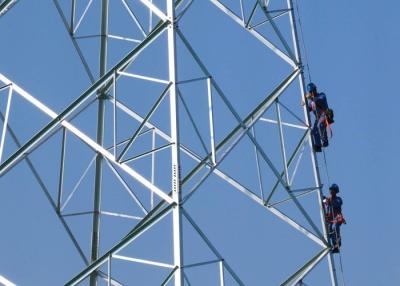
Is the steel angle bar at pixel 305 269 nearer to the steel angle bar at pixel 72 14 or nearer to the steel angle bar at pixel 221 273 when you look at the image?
the steel angle bar at pixel 221 273

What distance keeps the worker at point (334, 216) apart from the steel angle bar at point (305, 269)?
649 millimetres

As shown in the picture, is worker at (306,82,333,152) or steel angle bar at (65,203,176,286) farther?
worker at (306,82,333,152)

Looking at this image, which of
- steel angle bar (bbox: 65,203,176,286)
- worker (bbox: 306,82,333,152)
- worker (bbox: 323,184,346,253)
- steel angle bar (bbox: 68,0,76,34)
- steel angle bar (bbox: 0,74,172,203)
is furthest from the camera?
steel angle bar (bbox: 68,0,76,34)

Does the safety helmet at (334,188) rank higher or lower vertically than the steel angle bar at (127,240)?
higher

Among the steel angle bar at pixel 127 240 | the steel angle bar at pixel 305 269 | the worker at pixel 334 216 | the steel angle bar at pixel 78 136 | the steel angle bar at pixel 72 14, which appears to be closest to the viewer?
the steel angle bar at pixel 127 240

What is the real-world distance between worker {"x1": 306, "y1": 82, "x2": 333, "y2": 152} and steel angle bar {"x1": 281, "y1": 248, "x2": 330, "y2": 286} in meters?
3.29

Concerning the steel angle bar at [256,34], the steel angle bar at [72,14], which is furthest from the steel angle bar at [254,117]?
the steel angle bar at [72,14]

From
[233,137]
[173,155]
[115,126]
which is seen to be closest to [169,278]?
[173,155]

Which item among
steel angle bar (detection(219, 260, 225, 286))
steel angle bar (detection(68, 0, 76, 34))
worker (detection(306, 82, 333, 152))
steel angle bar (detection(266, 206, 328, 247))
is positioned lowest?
steel angle bar (detection(219, 260, 225, 286))

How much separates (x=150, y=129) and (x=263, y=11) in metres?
4.19

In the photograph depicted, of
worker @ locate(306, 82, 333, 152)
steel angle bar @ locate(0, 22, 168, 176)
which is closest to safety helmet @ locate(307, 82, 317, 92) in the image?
worker @ locate(306, 82, 333, 152)

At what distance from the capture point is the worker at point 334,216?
72.2 feet

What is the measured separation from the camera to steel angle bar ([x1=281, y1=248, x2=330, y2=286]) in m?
20.8

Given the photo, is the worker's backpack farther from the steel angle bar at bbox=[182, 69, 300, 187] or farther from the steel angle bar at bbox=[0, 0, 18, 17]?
the steel angle bar at bbox=[0, 0, 18, 17]
